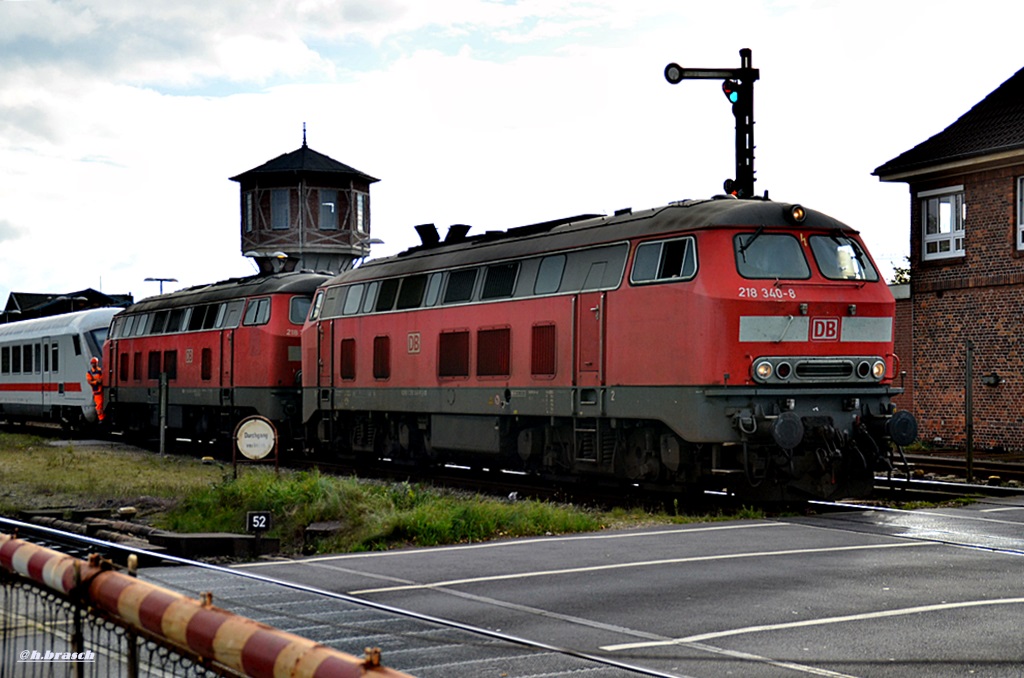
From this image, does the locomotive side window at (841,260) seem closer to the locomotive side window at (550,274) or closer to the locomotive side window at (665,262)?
the locomotive side window at (665,262)

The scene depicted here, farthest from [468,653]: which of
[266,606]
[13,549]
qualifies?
[13,549]

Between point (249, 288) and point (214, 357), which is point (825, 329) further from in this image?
point (214, 357)

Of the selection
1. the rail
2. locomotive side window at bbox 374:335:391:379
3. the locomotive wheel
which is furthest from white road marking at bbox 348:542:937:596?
locomotive side window at bbox 374:335:391:379

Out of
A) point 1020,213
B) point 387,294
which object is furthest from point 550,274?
point 1020,213

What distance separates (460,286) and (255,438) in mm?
4197

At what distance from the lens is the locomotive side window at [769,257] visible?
15633 mm

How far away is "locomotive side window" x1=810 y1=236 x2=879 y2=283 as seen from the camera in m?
16.2

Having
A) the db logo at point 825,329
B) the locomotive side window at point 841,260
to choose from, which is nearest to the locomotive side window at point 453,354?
the locomotive side window at point 841,260

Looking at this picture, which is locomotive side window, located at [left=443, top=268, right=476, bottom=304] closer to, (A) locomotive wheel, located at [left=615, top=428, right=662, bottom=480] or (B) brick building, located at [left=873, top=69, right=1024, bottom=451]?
(A) locomotive wheel, located at [left=615, top=428, right=662, bottom=480]

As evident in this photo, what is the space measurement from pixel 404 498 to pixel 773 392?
460cm

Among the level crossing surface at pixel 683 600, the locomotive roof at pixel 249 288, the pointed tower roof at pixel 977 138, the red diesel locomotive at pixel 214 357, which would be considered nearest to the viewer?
the level crossing surface at pixel 683 600

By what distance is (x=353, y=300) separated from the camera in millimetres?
24266

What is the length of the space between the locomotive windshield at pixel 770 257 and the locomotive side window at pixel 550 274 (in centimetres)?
321

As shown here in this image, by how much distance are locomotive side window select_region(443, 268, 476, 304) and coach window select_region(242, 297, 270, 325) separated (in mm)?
7840
